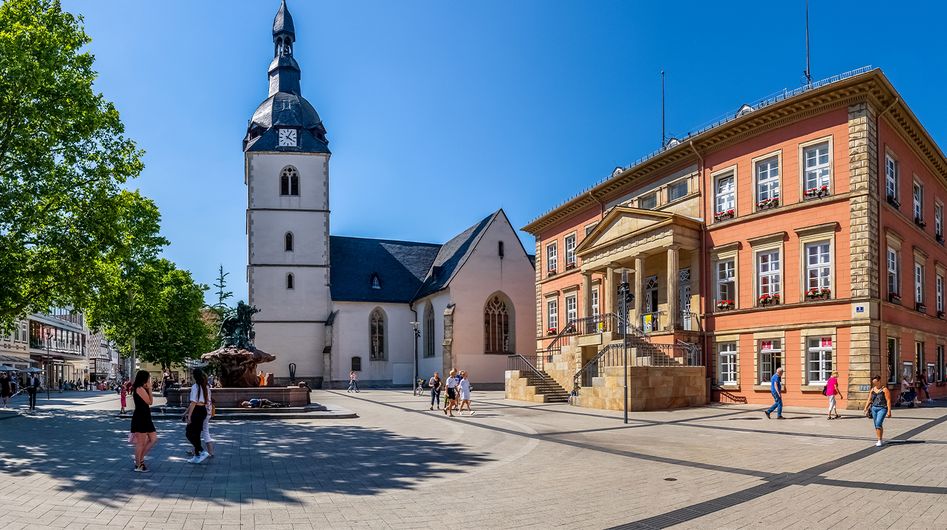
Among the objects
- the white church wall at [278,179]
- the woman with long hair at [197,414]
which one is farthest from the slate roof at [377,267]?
the woman with long hair at [197,414]

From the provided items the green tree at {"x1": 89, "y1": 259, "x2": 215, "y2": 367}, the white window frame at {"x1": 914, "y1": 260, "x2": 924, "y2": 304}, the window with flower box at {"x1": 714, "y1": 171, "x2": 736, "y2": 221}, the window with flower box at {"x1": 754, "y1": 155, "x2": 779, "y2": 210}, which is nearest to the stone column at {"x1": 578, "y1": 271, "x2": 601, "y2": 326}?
the window with flower box at {"x1": 714, "y1": 171, "x2": 736, "y2": 221}

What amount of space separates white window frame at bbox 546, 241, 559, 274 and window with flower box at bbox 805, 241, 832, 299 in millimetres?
18833

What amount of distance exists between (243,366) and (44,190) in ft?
28.8

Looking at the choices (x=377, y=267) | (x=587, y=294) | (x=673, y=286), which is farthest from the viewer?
Result: (x=377, y=267)

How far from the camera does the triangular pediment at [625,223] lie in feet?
92.4

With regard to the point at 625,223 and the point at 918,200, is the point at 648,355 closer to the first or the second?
the point at 625,223

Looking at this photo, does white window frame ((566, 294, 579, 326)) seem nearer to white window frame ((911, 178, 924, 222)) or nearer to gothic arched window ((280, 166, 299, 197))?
white window frame ((911, 178, 924, 222))

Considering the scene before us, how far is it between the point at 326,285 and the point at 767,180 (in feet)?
120

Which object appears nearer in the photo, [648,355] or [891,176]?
[891,176]

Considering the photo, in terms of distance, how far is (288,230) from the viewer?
54125 mm

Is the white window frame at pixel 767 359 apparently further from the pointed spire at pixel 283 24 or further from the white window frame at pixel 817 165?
the pointed spire at pixel 283 24

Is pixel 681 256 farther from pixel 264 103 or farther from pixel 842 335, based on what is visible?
pixel 264 103

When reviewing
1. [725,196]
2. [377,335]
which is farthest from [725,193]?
[377,335]

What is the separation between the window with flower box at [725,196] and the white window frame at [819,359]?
604cm
